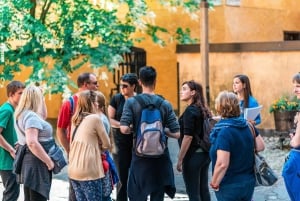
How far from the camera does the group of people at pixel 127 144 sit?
18.9ft

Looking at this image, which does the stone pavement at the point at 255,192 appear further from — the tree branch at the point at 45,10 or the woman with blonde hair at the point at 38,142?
the tree branch at the point at 45,10

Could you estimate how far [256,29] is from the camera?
19359mm

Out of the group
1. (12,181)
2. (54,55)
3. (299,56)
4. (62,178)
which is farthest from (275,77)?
(12,181)

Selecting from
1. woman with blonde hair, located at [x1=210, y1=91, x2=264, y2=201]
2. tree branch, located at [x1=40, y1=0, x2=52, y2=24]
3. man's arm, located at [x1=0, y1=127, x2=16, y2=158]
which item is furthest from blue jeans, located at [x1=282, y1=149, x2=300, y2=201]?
tree branch, located at [x1=40, y1=0, x2=52, y2=24]

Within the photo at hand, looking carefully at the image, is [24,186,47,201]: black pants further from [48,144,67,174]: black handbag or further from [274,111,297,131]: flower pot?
[274,111,297,131]: flower pot

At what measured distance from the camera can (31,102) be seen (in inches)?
255

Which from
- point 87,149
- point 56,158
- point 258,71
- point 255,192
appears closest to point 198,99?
point 87,149

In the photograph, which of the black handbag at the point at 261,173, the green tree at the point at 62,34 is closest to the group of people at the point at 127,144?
the black handbag at the point at 261,173

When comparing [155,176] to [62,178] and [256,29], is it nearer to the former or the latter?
[62,178]

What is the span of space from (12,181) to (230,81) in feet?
32.7

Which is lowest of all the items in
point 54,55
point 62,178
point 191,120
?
point 62,178

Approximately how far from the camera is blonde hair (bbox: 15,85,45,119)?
6473mm

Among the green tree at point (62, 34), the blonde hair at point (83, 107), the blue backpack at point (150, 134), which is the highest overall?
the green tree at point (62, 34)

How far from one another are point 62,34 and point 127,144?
24.1ft
